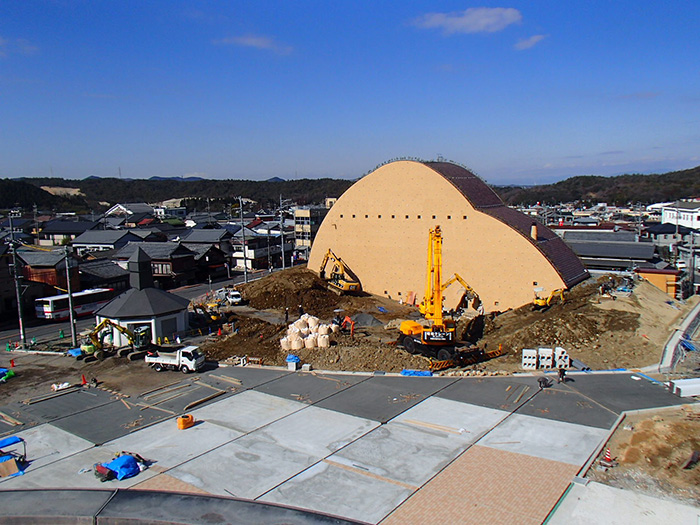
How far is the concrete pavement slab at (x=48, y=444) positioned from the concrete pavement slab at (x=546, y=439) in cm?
1254

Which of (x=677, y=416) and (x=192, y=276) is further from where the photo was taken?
(x=192, y=276)

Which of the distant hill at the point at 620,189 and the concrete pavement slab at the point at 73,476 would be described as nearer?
the concrete pavement slab at the point at 73,476

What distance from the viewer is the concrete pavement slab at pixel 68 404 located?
735 inches

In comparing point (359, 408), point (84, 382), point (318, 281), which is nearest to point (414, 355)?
point (359, 408)

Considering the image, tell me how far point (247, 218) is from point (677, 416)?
3447 inches

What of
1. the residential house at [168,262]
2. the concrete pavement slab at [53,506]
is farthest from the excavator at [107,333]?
the residential house at [168,262]

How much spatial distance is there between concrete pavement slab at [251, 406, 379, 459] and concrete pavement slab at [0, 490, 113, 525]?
5236mm

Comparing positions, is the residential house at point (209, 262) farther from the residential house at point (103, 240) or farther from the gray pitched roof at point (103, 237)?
the gray pitched roof at point (103, 237)

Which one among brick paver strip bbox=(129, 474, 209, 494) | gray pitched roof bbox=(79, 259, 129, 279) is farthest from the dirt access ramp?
gray pitched roof bbox=(79, 259, 129, 279)

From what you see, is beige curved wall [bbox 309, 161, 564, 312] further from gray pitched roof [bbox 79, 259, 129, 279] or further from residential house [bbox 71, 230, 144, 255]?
residential house [bbox 71, 230, 144, 255]

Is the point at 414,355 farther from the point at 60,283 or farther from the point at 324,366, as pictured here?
the point at 60,283

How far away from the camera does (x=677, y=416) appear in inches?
679

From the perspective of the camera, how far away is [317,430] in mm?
17062

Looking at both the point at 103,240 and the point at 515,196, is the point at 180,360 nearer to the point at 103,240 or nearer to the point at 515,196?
the point at 103,240
